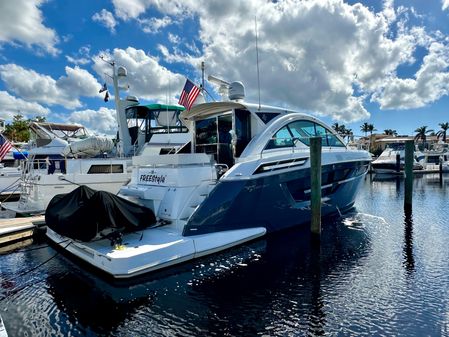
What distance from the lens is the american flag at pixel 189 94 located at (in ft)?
35.6

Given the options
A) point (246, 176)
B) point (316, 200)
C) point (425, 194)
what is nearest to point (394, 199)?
point (425, 194)

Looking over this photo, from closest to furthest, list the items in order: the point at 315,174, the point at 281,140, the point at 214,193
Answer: the point at 214,193, the point at 315,174, the point at 281,140

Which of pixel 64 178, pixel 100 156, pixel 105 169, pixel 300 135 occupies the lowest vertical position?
pixel 64 178

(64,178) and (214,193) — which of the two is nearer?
(214,193)

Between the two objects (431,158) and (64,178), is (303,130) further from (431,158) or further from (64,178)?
(431,158)

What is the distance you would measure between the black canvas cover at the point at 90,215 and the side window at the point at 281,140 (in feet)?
12.9

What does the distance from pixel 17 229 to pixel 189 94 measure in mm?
6437

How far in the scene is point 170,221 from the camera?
7609 mm

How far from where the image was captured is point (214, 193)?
289 inches

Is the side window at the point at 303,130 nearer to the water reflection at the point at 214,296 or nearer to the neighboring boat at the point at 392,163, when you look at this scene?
the water reflection at the point at 214,296

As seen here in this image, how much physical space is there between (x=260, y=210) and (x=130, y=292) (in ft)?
12.1

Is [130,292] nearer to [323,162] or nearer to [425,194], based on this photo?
[323,162]

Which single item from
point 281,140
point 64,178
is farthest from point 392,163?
point 64,178

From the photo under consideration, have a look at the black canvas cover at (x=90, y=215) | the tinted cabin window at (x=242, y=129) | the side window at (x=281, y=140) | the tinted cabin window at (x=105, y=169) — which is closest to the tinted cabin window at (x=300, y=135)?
the side window at (x=281, y=140)
